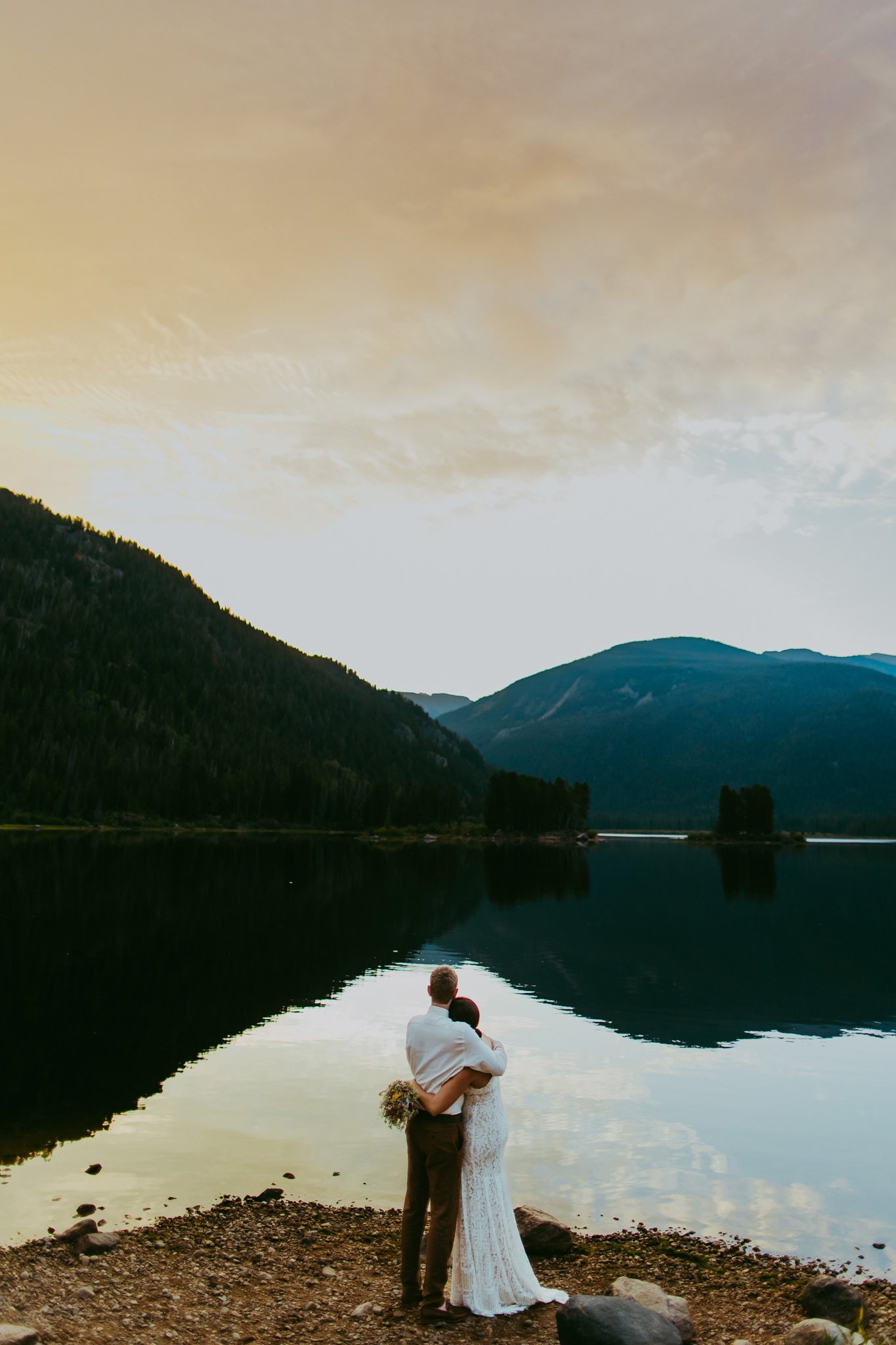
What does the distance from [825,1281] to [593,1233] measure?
3935 mm

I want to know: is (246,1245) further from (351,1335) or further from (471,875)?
(471,875)

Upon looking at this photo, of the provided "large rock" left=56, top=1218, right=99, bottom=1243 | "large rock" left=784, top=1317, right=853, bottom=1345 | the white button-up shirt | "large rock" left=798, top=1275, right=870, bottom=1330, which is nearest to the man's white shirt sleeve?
the white button-up shirt

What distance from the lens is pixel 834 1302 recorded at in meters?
13.2

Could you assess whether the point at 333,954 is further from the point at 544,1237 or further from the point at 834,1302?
the point at 834,1302

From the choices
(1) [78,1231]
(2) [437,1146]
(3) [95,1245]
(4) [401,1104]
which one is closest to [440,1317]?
(2) [437,1146]

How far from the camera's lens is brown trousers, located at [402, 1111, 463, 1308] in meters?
12.8

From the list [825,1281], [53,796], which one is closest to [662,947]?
[825,1281]

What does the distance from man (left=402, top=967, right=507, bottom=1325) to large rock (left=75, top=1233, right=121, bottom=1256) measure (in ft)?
14.6

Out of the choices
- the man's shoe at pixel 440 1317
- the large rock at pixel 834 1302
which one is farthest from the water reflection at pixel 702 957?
the man's shoe at pixel 440 1317

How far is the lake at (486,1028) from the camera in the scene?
58.8ft

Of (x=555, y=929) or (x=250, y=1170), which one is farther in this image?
(x=555, y=929)

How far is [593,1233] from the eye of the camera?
16.3 meters

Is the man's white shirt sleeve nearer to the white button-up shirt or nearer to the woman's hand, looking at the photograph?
the white button-up shirt

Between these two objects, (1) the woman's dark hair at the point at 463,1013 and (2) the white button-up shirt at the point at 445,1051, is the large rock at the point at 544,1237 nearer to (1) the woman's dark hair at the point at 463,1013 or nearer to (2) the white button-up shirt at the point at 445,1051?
(2) the white button-up shirt at the point at 445,1051
